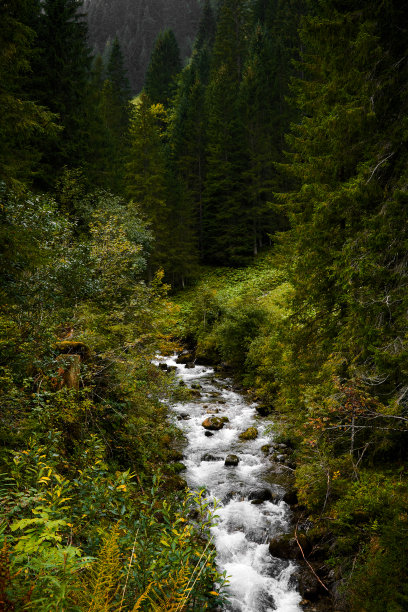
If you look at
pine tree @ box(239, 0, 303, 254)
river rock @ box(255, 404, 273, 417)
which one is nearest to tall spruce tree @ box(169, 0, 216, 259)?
pine tree @ box(239, 0, 303, 254)

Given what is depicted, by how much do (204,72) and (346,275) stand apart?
53.9 metres

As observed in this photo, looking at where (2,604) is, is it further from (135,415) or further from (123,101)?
(123,101)

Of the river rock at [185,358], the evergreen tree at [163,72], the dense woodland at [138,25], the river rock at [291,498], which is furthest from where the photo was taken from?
the dense woodland at [138,25]

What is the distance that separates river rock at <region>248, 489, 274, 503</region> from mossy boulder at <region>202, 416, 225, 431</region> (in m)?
3.37

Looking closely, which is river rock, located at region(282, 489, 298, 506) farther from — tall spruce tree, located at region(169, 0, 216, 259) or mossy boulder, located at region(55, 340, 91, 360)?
tall spruce tree, located at region(169, 0, 216, 259)

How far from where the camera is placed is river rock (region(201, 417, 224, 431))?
461 inches

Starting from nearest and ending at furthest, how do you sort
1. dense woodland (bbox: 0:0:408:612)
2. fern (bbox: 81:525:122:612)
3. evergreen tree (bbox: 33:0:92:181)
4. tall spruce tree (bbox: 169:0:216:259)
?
fern (bbox: 81:525:122:612), dense woodland (bbox: 0:0:408:612), evergreen tree (bbox: 33:0:92:181), tall spruce tree (bbox: 169:0:216:259)

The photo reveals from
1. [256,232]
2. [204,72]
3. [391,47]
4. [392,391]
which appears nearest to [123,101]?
[204,72]

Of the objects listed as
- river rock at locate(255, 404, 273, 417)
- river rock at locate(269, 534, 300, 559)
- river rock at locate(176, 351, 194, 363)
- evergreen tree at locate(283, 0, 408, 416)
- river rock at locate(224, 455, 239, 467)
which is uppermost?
evergreen tree at locate(283, 0, 408, 416)

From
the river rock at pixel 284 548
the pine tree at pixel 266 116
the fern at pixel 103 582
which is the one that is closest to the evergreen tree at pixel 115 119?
the pine tree at pixel 266 116

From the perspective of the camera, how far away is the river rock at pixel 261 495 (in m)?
8.27

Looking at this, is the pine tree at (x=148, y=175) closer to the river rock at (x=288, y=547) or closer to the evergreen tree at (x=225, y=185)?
the evergreen tree at (x=225, y=185)

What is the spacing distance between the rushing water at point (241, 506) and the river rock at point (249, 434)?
7.2 inches

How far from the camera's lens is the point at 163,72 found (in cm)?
5228
